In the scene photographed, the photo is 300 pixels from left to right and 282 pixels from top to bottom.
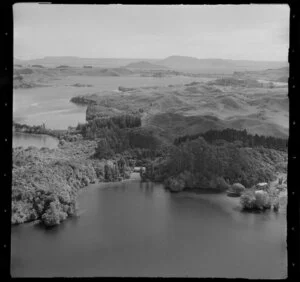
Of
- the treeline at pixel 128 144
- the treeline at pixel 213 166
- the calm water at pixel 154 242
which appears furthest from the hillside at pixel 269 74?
the calm water at pixel 154 242

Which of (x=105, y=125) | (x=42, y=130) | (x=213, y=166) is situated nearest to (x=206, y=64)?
(x=213, y=166)

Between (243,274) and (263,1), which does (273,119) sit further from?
(243,274)

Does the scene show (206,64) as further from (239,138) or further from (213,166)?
(213,166)

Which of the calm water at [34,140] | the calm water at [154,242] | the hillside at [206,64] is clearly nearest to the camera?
the calm water at [154,242]

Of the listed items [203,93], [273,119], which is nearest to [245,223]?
[273,119]

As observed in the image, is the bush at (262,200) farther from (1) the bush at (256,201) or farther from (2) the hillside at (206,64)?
(2) the hillside at (206,64)

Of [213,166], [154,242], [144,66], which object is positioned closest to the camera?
[154,242]

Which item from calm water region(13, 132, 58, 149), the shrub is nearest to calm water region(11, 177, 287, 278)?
the shrub
